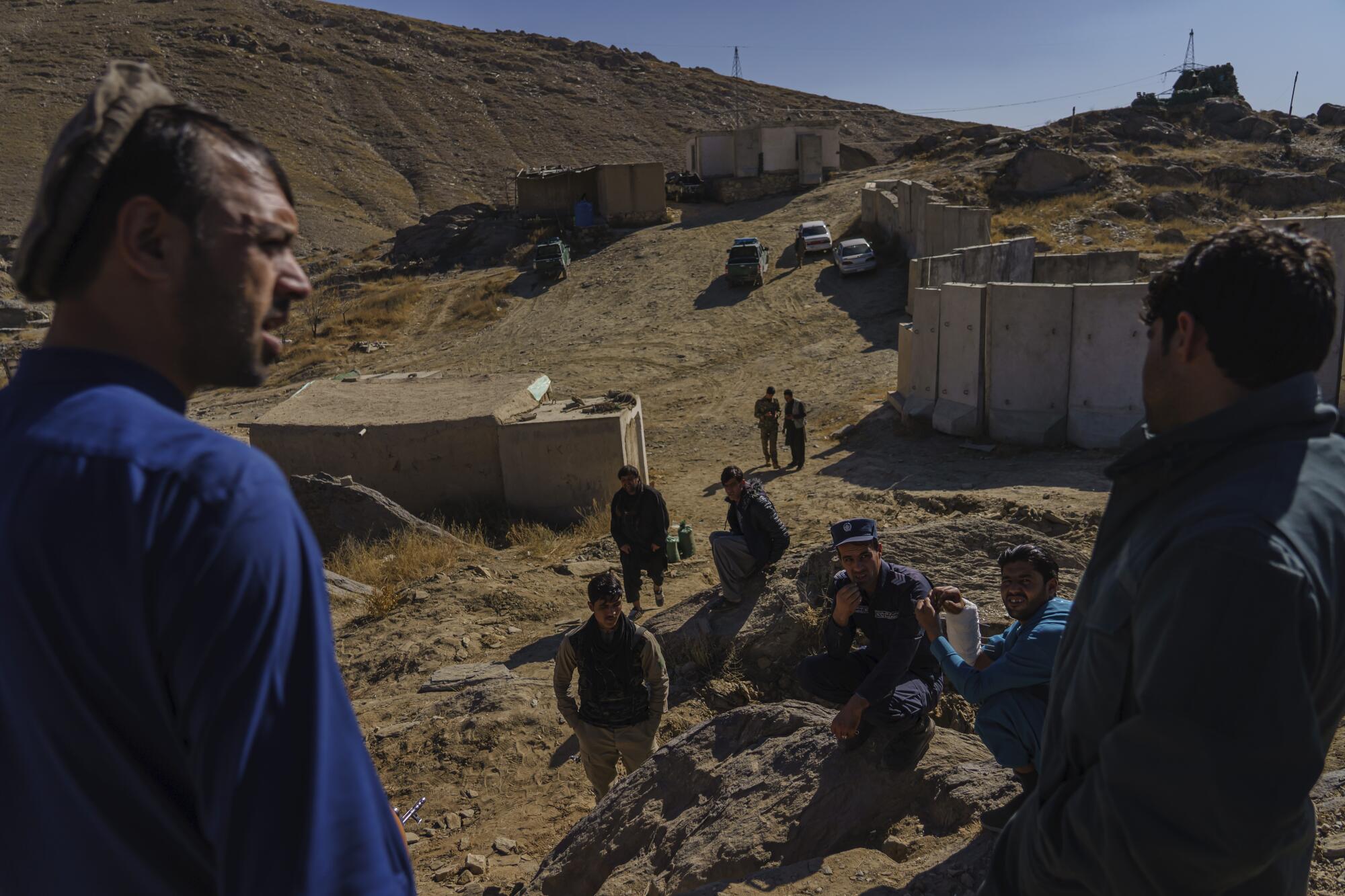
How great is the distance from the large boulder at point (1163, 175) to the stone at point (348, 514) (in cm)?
3047

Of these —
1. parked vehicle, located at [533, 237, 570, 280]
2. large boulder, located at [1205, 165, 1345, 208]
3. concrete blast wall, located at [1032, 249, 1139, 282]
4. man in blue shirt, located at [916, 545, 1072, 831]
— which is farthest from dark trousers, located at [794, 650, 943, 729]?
large boulder, located at [1205, 165, 1345, 208]

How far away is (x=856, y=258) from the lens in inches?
989

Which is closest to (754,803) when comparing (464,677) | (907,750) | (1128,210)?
(907,750)

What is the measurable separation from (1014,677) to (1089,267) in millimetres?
15210

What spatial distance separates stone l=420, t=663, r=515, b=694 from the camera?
7211 millimetres

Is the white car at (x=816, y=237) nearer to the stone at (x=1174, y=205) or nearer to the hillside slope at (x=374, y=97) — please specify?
the stone at (x=1174, y=205)

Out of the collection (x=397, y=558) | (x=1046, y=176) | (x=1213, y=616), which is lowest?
(x=397, y=558)

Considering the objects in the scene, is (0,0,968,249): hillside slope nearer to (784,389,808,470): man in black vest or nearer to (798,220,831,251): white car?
(798,220,831,251): white car

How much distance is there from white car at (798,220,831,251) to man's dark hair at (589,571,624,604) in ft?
80.3

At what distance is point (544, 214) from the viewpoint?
36.3m

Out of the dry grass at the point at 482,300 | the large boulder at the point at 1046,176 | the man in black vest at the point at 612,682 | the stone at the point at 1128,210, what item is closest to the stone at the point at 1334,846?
the man in black vest at the point at 612,682

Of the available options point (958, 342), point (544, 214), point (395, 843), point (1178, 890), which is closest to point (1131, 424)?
point (958, 342)

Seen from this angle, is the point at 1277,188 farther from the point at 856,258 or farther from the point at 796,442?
the point at 796,442

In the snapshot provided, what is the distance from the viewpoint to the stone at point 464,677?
7211mm
